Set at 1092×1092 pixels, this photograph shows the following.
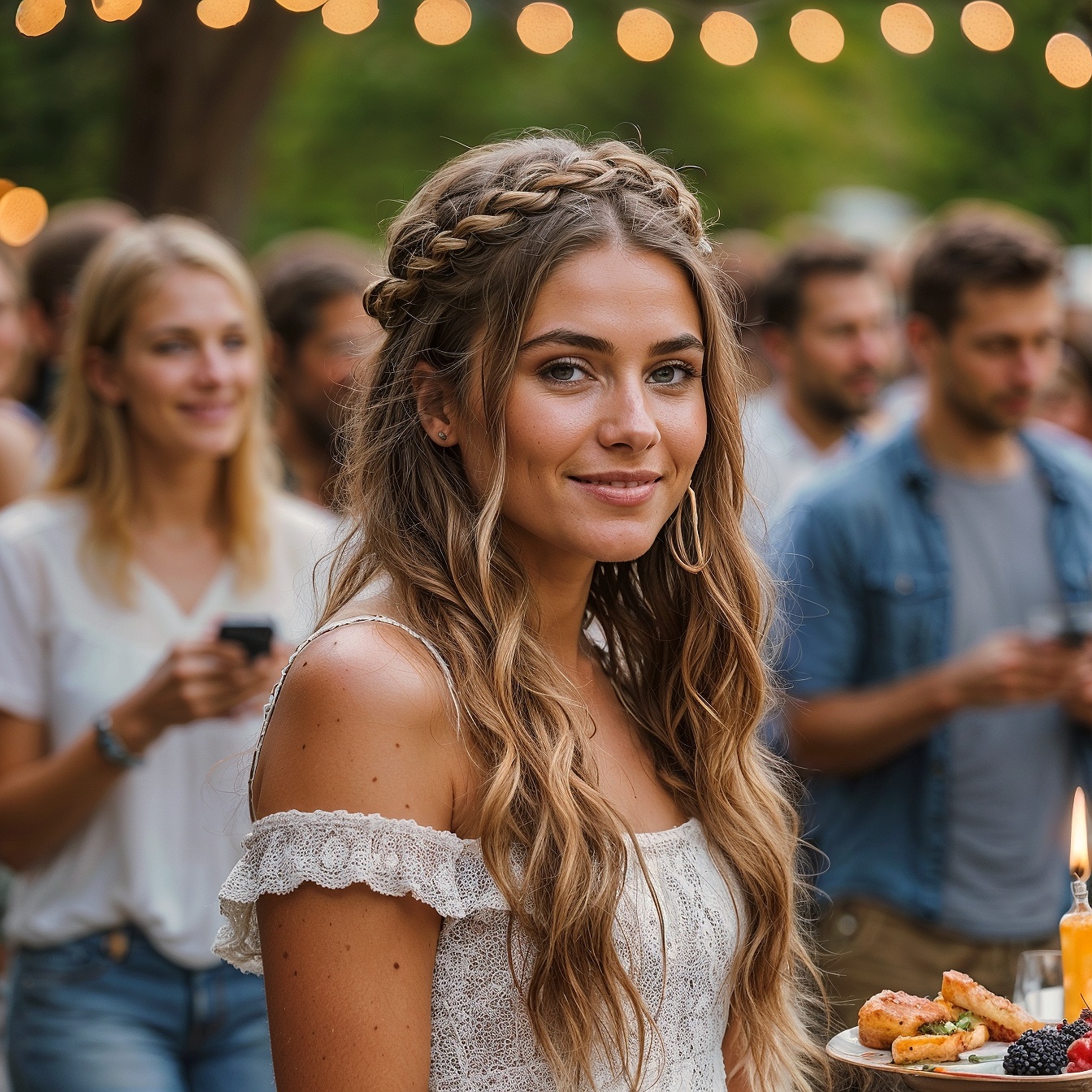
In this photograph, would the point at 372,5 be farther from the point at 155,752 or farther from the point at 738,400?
the point at 738,400

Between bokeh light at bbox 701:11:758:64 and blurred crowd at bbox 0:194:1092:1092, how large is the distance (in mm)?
1974

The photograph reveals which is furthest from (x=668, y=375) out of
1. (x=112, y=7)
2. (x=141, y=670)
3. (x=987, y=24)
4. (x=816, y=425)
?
(x=987, y=24)

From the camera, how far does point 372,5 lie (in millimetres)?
5855

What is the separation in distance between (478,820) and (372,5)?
456 centimetres

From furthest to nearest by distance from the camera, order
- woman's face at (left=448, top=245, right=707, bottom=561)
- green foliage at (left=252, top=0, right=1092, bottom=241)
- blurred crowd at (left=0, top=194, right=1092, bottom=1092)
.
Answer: green foliage at (left=252, top=0, right=1092, bottom=241) < blurred crowd at (left=0, top=194, right=1092, bottom=1092) < woman's face at (left=448, top=245, right=707, bottom=561)

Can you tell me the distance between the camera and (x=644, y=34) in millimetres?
6969

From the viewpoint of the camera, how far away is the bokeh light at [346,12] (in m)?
5.88

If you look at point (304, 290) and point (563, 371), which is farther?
point (304, 290)

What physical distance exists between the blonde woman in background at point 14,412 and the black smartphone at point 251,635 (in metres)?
1.09

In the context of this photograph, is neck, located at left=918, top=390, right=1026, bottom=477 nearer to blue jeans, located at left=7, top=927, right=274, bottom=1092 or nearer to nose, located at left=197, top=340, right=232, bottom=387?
nose, located at left=197, top=340, right=232, bottom=387

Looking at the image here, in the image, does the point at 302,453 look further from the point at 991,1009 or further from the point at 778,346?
the point at 991,1009

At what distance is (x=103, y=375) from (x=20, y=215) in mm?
6196

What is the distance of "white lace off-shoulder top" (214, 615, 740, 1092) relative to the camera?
1913 millimetres

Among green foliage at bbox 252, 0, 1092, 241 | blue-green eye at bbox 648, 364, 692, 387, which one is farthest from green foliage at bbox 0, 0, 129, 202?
blue-green eye at bbox 648, 364, 692, 387
